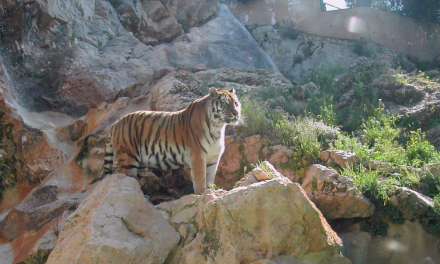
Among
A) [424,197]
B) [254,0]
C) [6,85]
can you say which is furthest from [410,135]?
[254,0]

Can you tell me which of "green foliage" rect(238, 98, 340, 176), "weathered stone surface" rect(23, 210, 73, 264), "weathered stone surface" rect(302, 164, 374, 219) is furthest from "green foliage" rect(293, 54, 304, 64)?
"weathered stone surface" rect(23, 210, 73, 264)

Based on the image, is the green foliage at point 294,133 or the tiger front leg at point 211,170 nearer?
the tiger front leg at point 211,170

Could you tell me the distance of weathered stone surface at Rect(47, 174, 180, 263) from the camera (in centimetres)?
385

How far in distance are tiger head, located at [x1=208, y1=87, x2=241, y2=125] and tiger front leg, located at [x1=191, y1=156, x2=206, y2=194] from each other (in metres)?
0.76

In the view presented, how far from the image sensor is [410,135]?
742 cm

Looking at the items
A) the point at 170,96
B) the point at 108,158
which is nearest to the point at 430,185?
the point at 108,158

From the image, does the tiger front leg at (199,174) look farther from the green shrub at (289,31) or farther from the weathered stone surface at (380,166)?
the green shrub at (289,31)

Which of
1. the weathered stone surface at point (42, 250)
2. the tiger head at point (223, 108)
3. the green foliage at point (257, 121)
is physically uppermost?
the tiger head at point (223, 108)

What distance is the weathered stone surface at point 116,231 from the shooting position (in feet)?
12.6

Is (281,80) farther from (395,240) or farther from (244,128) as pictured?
(395,240)

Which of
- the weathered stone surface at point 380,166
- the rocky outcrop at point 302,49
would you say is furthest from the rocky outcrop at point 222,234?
the rocky outcrop at point 302,49

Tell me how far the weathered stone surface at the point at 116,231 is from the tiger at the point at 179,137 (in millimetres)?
1099

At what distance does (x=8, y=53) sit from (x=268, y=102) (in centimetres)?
707

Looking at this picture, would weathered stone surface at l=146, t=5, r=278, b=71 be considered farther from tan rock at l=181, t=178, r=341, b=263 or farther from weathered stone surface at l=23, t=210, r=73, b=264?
tan rock at l=181, t=178, r=341, b=263
